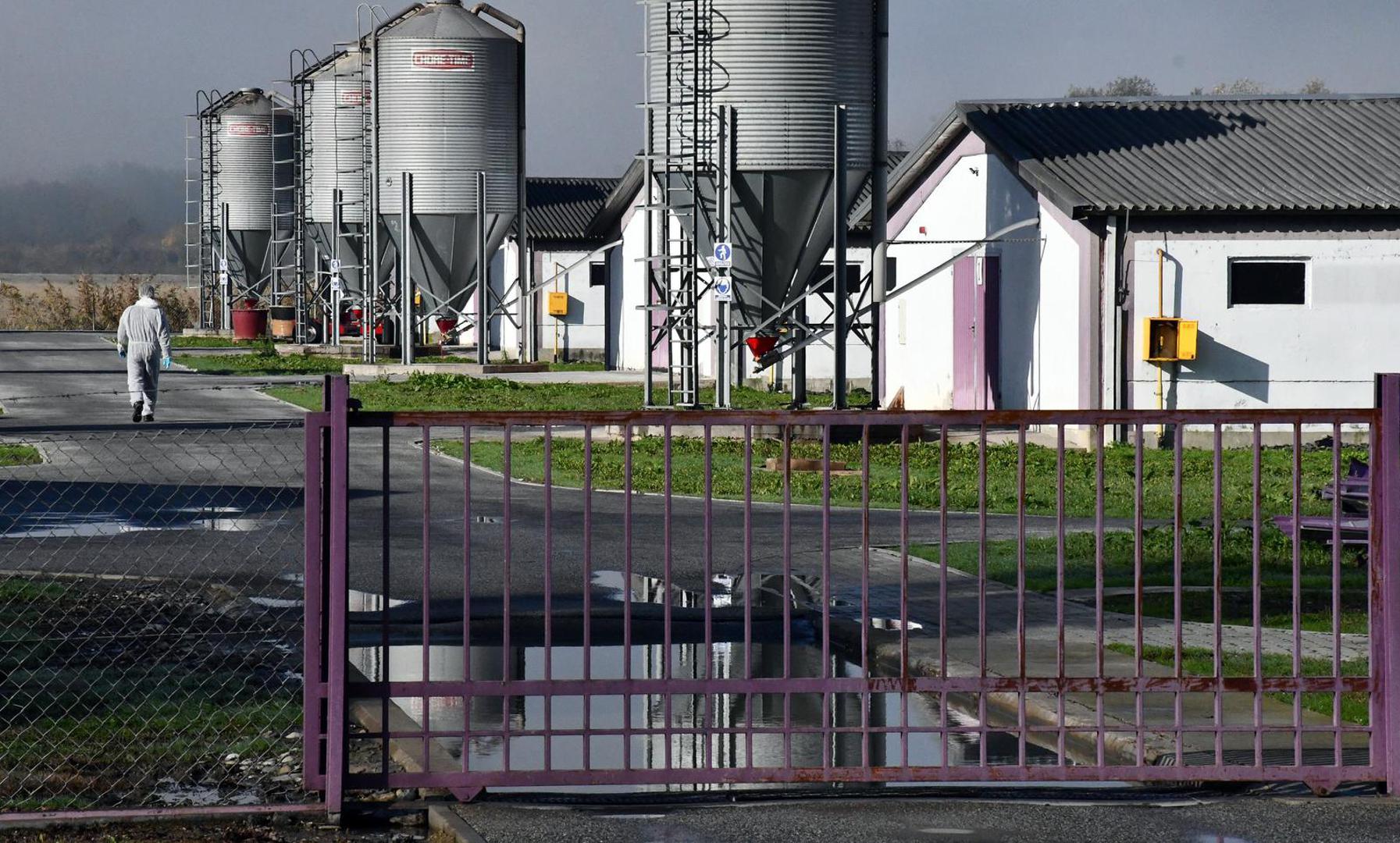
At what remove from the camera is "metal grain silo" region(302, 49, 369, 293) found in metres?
50.8

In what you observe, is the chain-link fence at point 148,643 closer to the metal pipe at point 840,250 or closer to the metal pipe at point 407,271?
the metal pipe at point 840,250

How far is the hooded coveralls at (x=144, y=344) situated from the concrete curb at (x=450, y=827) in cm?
1993

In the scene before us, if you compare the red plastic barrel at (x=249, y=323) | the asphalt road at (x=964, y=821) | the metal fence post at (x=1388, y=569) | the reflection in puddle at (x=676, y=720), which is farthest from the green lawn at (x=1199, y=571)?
the red plastic barrel at (x=249, y=323)

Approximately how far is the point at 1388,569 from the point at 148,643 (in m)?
6.61

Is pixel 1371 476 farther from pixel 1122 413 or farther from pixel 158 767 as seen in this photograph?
pixel 158 767

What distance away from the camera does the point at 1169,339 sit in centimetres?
2403

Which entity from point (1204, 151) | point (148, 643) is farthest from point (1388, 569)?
point (1204, 151)

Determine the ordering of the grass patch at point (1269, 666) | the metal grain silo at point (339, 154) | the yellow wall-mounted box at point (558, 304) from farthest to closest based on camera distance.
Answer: the metal grain silo at point (339, 154), the yellow wall-mounted box at point (558, 304), the grass patch at point (1269, 666)

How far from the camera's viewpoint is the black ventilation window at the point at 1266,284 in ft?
81.0

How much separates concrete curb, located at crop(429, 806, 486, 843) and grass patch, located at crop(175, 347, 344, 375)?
32878 millimetres

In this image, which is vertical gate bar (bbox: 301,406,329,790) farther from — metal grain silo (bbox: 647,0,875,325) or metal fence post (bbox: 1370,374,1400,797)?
metal grain silo (bbox: 647,0,875,325)

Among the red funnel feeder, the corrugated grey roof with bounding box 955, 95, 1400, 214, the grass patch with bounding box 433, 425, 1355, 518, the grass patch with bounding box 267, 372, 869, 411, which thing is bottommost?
the grass patch with bounding box 433, 425, 1355, 518

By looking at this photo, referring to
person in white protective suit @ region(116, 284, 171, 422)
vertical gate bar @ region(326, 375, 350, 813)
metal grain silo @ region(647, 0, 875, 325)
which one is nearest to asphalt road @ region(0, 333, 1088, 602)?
vertical gate bar @ region(326, 375, 350, 813)

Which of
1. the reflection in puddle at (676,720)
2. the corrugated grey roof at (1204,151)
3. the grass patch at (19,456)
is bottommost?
the reflection in puddle at (676,720)
